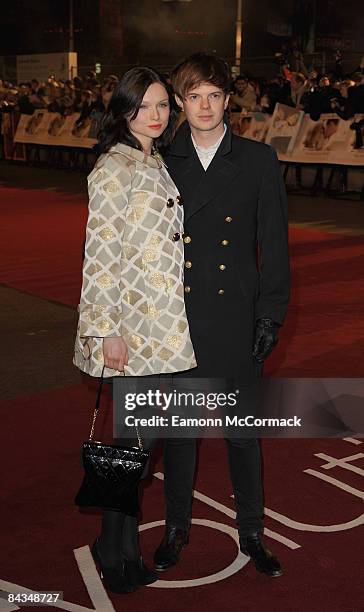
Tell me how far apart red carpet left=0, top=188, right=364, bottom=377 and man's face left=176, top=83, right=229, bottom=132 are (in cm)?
262

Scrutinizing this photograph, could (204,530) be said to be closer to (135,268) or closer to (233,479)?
(233,479)

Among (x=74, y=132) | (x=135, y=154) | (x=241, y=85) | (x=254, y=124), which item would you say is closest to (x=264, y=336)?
(x=135, y=154)

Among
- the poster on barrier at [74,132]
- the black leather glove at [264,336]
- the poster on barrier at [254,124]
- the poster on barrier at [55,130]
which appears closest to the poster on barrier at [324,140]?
the poster on barrier at [254,124]

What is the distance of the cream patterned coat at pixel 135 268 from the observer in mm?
2572

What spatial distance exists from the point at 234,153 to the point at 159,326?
66 centimetres

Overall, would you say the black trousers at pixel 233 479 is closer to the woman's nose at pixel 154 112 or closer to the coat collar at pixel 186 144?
the coat collar at pixel 186 144

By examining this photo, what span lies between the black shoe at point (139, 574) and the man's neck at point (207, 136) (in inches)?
57.3

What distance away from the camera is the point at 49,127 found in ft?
64.3

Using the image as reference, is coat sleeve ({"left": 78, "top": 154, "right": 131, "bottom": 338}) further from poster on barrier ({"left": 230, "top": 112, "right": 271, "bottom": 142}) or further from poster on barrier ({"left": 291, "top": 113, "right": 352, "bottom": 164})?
poster on barrier ({"left": 230, "top": 112, "right": 271, "bottom": 142})

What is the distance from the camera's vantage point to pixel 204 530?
328 cm

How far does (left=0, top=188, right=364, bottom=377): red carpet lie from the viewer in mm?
5441

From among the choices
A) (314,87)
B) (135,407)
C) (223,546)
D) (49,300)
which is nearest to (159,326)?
(135,407)

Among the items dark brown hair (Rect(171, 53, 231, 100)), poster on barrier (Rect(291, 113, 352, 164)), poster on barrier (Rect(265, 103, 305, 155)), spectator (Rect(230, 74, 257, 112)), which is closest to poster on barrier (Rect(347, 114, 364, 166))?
poster on barrier (Rect(291, 113, 352, 164))

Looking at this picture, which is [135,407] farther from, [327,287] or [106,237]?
[327,287]
